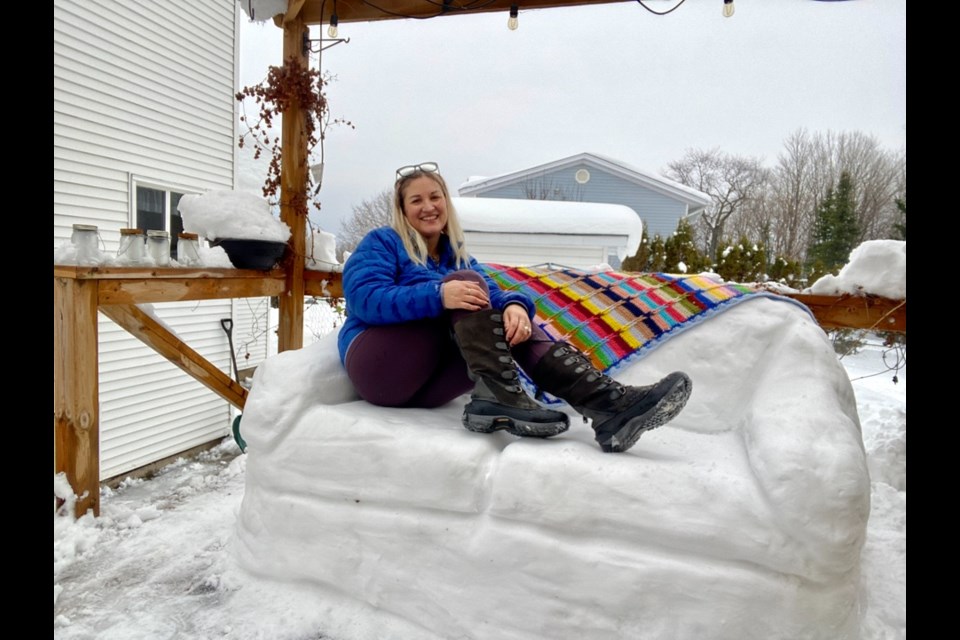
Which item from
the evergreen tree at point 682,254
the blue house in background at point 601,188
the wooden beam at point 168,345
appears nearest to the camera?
the wooden beam at point 168,345

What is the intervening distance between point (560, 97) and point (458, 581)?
7.47 m

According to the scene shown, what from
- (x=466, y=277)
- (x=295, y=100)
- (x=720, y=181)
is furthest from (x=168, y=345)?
(x=720, y=181)

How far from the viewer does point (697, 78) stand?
7.40 meters

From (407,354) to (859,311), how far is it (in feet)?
6.81

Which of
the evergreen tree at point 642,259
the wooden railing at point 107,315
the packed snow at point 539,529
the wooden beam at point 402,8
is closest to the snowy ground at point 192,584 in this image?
the packed snow at point 539,529

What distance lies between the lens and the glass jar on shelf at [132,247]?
2.58m

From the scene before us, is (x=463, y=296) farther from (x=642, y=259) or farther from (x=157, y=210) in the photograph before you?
(x=642, y=259)

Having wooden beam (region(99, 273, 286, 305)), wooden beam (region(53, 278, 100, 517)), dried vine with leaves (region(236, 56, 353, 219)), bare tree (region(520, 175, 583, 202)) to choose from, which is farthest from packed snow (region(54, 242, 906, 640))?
bare tree (region(520, 175, 583, 202))

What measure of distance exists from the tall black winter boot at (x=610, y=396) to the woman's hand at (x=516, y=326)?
0.08m

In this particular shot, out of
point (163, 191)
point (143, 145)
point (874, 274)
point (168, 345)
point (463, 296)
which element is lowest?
point (168, 345)

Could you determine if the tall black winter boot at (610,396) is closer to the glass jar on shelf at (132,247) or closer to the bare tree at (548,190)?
the glass jar on shelf at (132,247)

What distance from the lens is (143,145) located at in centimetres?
496
